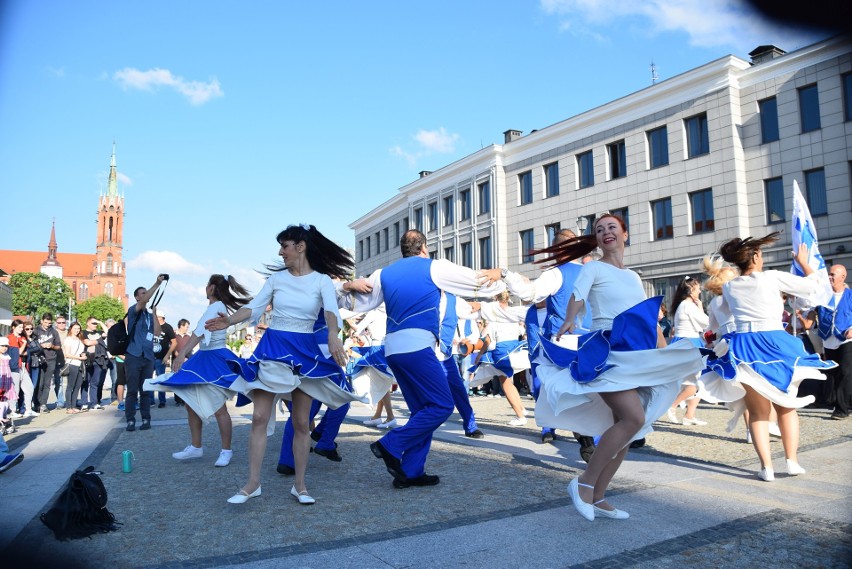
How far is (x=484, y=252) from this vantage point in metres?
38.2

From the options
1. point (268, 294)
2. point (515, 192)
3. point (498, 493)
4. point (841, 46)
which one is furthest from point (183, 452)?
point (515, 192)

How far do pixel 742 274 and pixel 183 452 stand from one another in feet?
19.2

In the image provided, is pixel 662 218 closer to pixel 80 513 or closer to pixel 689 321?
pixel 689 321

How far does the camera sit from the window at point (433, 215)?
4294 centimetres

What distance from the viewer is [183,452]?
717cm

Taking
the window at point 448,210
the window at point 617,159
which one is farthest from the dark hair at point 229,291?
the window at point 448,210

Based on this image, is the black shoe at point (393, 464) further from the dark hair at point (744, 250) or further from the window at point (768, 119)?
the window at point (768, 119)

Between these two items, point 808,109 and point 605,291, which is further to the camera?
point 808,109

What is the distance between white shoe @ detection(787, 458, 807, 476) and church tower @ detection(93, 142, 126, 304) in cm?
15961

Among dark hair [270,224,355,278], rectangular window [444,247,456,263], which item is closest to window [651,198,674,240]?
rectangular window [444,247,456,263]

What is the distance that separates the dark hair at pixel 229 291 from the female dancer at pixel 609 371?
4281mm

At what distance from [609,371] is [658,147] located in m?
25.9

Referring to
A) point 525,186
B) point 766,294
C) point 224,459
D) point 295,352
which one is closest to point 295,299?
point 295,352

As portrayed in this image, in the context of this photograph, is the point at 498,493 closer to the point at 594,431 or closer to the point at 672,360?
the point at 594,431
